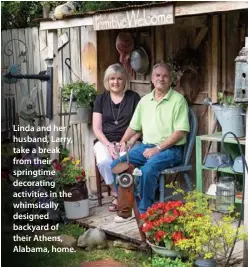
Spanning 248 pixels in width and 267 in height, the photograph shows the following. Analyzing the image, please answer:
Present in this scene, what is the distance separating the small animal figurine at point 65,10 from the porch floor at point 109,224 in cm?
174

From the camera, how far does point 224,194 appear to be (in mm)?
4273

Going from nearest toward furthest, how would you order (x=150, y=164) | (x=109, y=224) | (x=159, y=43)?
(x=150, y=164)
(x=109, y=224)
(x=159, y=43)

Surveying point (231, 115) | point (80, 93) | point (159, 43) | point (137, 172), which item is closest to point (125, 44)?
point (159, 43)

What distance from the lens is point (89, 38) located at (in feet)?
18.0

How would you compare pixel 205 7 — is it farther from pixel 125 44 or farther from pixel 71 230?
pixel 71 230

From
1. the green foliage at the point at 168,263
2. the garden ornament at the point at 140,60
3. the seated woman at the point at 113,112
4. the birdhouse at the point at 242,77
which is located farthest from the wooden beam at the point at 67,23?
the green foliage at the point at 168,263

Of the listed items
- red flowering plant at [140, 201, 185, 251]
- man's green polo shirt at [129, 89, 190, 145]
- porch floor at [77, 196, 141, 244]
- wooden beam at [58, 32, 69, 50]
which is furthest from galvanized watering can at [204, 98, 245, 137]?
wooden beam at [58, 32, 69, 50]

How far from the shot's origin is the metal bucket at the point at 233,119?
4.23 metres

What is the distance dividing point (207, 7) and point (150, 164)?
4.53 ft

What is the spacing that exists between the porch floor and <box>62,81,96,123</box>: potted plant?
32.4 inches

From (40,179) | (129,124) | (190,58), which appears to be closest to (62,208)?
(40,179)

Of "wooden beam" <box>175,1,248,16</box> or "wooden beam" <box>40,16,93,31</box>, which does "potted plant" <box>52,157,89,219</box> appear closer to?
"wooden beam" <box>40,16,93,31</box>

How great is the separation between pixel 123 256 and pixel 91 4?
226cm

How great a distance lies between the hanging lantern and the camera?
425cm
